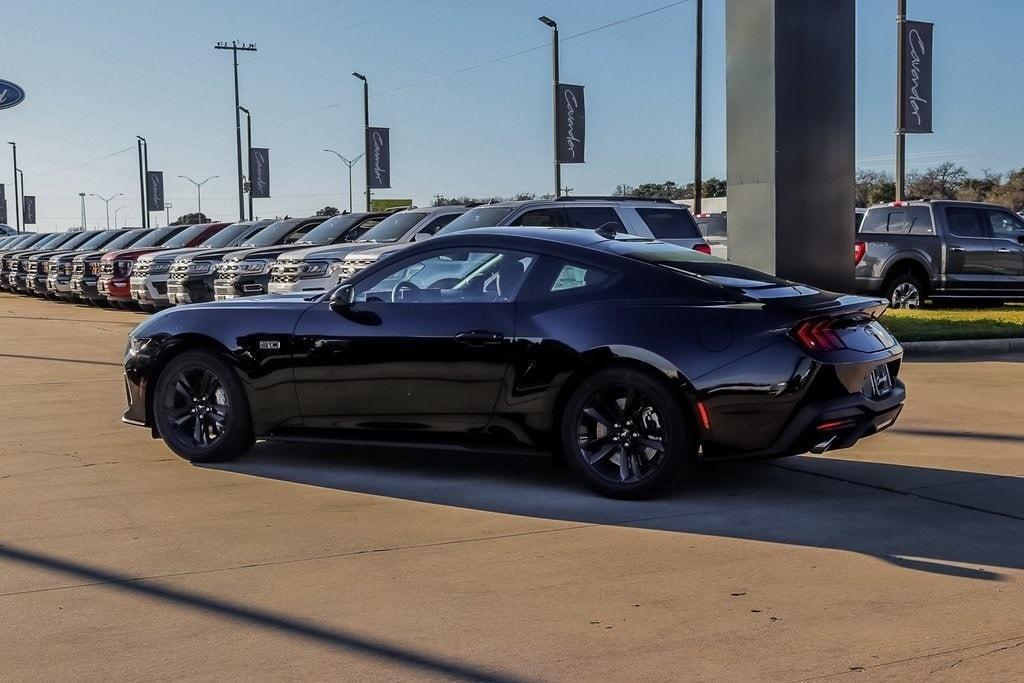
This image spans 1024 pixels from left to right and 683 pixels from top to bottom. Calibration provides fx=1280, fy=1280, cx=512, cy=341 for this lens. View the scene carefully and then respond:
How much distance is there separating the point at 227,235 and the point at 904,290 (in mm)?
13976

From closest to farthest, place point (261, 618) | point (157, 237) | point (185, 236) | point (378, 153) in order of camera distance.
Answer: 1. point (261, 618)
2. point (185, 236)
3. point (157, 237)
4. point (378, 153)

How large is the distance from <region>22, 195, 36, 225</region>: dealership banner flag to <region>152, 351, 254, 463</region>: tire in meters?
101

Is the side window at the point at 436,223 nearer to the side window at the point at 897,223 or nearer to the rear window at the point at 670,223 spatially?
the rear window at the point at 670,223

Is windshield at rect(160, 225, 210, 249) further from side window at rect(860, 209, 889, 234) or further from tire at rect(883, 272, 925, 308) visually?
tire at rect(883, 272, 925, 308)

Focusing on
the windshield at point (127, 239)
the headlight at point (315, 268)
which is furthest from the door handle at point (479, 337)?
the windshield at point (127, 239)

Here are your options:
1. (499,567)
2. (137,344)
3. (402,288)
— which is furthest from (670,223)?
(499,567)

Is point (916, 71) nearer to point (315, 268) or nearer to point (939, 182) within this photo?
point (315, 268)

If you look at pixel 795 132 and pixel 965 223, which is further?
pixel 965 223

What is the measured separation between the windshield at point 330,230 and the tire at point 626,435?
1554 cm

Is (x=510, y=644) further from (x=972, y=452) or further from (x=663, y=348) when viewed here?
(x=972, y=452)

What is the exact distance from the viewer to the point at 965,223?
798 inches

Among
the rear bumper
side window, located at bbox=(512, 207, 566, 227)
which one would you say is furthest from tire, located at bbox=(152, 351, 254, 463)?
side window, located at bbox=(512, 207, 566, 227)

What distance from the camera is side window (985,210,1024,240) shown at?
20297 millimetres

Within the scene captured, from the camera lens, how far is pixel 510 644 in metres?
4.57
